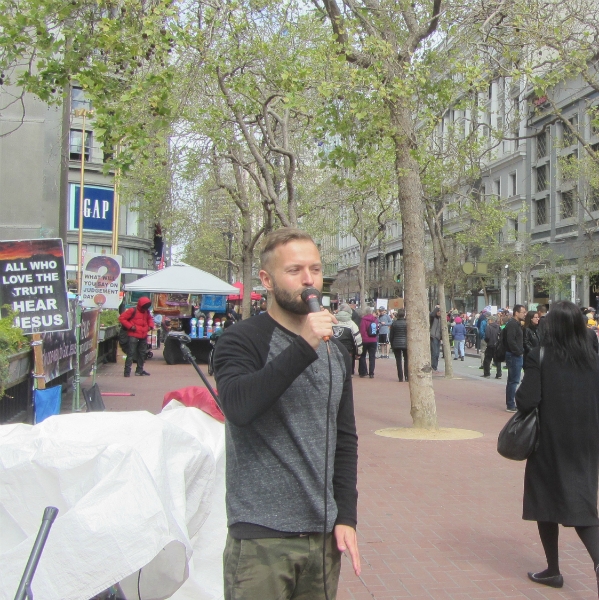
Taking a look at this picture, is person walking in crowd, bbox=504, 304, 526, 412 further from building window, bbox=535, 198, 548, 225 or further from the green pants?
building window, bbox=535, 198, 548, 225

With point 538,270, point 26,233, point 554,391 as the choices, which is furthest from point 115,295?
point 538,270

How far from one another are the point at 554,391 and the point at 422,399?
5.98m

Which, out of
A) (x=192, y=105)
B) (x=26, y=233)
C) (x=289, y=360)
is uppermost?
(x=192, y=105)

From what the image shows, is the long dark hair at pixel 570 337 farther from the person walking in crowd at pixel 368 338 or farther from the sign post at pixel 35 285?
the person walking in crowd at pixel 368 338

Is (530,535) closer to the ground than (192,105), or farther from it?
closer to the ground

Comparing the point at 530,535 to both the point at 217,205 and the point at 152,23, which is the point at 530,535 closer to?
the point at 152,23

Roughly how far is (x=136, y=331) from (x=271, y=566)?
17107mm

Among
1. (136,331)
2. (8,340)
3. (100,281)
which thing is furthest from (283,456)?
(136,331)

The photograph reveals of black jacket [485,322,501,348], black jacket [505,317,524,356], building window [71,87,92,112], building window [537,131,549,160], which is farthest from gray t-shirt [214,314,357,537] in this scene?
building window [537,131,549,160]

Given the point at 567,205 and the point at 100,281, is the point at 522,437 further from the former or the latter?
the point at 567,205

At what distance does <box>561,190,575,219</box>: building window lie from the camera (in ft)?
135

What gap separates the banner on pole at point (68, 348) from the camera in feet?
31.1

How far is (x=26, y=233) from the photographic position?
11.9 metres

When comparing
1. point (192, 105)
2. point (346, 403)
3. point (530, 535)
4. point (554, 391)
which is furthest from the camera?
point (192, 105)
